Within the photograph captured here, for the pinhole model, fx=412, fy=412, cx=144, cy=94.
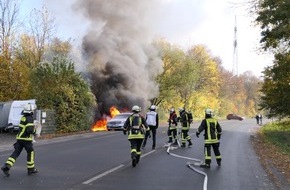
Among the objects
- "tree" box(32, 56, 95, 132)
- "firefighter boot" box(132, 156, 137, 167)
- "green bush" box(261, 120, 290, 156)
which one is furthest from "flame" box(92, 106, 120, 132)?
"firefighter boot" box(132, 156, 137, 167)

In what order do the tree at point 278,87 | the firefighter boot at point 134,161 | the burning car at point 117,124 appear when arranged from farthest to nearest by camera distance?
the burning car at point 117,124
the tree at point 278,87
the firefighter boot at point 134,161

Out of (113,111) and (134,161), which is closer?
(134,161)

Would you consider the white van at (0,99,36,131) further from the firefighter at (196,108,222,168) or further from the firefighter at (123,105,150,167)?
the firefighter at (196,108,222,168)

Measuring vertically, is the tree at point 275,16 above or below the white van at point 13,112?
above

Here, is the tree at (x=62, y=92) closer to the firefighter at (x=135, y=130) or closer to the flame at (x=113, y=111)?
the flame at (x=113, y=111)

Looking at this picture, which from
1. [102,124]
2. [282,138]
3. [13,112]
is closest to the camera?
[13,112]

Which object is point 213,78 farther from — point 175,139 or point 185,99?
point 175,139

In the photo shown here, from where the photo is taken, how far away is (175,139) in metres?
18.4

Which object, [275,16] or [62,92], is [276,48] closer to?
[275,16]

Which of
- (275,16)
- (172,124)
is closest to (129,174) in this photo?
(172,124)

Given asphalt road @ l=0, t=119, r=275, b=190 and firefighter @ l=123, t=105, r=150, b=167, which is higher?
firefighter @ l=123, t=105, r=150, b=167

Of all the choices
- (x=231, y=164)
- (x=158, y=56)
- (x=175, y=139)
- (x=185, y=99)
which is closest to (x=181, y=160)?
(x=231, y=164)

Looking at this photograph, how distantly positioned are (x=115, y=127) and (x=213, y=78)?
130 feet

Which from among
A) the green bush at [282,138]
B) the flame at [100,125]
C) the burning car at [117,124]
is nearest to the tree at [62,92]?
the burning car at [117,124]
